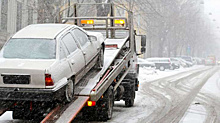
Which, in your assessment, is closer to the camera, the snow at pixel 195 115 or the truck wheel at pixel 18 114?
the truck wheel at pixel 18 114

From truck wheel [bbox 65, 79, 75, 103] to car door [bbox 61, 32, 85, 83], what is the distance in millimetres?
288

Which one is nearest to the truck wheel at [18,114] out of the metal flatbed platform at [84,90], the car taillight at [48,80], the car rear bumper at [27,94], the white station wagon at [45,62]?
the metal flatbed platform at [84,90]

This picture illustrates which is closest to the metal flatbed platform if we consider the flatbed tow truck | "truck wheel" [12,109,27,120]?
the flatbed tow truck

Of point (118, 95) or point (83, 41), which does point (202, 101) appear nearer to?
point (118, 95)

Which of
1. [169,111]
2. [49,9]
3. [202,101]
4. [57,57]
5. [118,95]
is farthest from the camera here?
[49,9]

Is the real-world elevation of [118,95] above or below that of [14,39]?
below

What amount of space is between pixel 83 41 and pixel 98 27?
11.3 feet

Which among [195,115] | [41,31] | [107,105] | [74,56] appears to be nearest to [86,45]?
[74,56]

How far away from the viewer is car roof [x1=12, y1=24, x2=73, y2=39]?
8383 mm

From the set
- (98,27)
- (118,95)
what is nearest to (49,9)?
(98,27)

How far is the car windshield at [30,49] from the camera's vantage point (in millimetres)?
7918

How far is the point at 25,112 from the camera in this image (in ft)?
29.1

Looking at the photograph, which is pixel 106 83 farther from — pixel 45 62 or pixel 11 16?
pixel 11 16

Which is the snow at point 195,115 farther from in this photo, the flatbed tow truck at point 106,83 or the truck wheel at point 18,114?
the truck wheel at point 18,114
